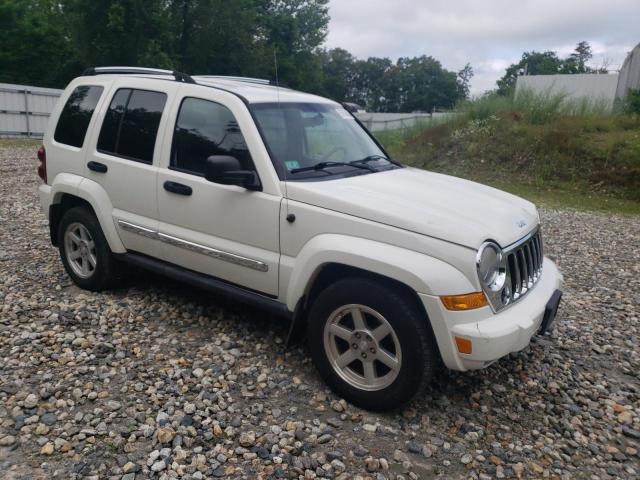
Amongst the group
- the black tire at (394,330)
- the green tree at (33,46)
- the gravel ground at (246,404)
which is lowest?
the gravel ground at (246,404)

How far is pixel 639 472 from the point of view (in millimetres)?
3092

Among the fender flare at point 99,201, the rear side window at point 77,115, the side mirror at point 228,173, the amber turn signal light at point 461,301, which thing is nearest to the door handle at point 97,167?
the fender flare at point 99,201

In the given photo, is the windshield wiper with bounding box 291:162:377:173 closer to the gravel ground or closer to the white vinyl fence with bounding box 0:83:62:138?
the gravel ground

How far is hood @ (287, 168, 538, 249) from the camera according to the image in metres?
3.22

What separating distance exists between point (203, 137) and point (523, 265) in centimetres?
244

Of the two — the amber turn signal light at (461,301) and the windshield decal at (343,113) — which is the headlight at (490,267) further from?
the windshield decal at (343,113)

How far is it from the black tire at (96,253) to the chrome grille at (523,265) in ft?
11.0

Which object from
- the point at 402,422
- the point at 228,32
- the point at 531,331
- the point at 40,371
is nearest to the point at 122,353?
the point at 40,371

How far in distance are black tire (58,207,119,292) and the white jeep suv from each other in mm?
14

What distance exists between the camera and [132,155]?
14.9 ft

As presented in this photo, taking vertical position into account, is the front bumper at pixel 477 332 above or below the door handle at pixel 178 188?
below

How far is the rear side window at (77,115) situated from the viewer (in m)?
4.94

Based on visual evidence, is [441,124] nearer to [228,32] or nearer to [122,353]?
[122,353]

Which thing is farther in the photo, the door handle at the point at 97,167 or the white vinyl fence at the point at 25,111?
the white vinyl fence at the point at 25,111
